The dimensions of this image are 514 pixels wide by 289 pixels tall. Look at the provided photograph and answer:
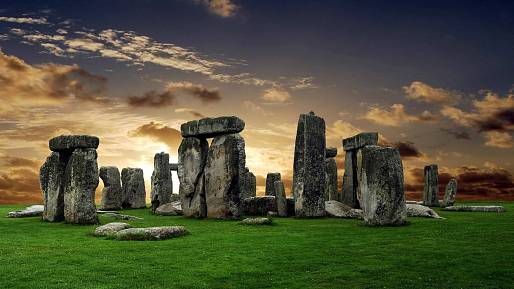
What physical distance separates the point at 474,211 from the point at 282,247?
1685cm

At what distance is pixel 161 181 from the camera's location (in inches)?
1187


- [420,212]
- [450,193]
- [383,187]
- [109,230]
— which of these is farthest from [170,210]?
[450,193]

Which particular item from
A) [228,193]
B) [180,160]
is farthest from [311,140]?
[180,160]

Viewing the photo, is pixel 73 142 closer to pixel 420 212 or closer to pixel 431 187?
pixel 420 212

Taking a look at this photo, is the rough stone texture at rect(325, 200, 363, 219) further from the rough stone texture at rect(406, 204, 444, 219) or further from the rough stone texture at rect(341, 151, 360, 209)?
the rough stone texture at rect(341, 151, 360, 209)

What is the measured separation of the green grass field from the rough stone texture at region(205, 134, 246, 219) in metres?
6.14

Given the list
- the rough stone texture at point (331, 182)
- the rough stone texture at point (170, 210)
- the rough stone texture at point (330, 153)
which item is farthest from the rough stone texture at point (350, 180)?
the rough stone texture at point (170, 210)

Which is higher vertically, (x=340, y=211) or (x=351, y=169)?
(x=351, y=169)

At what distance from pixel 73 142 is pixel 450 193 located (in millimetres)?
22526

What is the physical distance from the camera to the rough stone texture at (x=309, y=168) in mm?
21016

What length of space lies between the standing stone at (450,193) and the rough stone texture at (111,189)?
2041 cm

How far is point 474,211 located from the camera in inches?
982

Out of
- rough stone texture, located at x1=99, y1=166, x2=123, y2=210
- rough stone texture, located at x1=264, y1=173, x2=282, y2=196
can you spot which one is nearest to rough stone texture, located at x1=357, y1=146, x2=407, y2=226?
rough stone texture, located at x1=264, y1=173, x2=282, y2=196

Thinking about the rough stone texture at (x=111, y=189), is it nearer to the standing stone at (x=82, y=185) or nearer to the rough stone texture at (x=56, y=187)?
the rough stone texture at (x=56, y=187)
